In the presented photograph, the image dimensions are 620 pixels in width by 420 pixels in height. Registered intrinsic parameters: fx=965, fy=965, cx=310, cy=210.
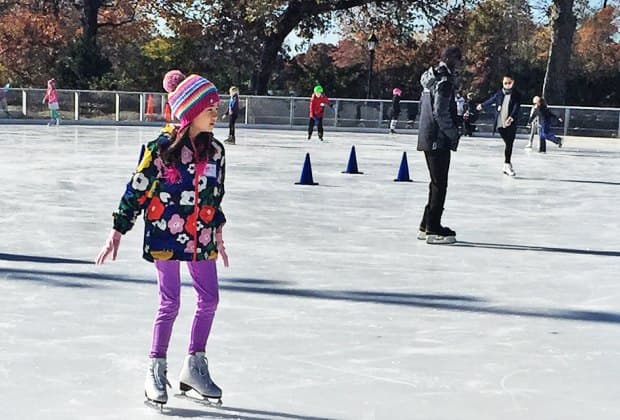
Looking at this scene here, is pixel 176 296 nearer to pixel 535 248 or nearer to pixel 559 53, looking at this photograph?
pixel 535 248

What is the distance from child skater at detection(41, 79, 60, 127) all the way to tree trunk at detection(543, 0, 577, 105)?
17.2 m

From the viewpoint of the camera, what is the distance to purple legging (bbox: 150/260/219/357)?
388cm

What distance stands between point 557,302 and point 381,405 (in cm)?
254

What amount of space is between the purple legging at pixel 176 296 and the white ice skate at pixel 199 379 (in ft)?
0.34

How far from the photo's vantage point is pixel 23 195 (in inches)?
432

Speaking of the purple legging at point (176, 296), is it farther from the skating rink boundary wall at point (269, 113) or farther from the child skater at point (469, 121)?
the skating rink boundary wall at point (269, 113)

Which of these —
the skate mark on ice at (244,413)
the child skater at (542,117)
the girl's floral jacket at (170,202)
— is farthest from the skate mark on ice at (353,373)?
the child skater at (542,117)

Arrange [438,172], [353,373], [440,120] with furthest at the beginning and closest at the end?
[438,172]
[440,120]
[353,373]

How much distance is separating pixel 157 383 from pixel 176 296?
36 cm

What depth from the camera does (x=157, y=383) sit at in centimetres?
391

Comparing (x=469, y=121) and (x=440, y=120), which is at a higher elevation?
(x=440, y=120)

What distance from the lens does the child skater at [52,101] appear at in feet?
90.7

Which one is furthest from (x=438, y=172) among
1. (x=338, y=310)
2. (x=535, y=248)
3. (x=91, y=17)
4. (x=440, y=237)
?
(x=91, y=17)

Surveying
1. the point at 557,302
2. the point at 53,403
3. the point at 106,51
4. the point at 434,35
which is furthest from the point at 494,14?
the point at 53,403
